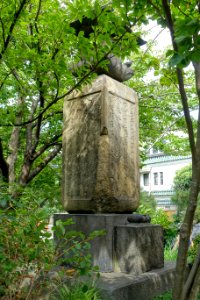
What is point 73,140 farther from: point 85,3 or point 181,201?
point 181,201

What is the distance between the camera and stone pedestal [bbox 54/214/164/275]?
12.0ft

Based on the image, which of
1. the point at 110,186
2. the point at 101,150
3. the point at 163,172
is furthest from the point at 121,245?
the point at 163,172

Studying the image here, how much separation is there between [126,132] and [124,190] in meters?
0.78

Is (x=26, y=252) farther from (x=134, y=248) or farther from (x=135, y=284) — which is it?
(x=134, y=248)

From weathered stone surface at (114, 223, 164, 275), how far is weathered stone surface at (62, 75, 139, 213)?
373 millimetres

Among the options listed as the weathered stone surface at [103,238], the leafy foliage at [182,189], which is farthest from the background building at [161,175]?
the weathered stone surface at [103,238]

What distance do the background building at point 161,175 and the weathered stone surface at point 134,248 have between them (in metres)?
23.0

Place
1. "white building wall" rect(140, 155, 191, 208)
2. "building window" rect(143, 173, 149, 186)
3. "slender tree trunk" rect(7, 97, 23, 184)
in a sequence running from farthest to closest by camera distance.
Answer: "building window" rect(143, 173, 149, 186)
"white building wall" rect(140, 155, 191, 208)
"slender tree trunk" rect(7, 97, 23, 184)

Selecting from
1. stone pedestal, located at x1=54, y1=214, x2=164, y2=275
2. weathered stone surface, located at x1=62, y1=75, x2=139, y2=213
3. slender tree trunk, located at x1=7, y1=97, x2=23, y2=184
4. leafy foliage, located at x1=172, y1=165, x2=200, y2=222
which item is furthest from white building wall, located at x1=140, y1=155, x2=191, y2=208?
stone pedestal, located at x1=54, y1=214, x2=164, y2=275

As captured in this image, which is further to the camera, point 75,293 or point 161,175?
point 161,175

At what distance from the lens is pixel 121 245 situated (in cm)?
370

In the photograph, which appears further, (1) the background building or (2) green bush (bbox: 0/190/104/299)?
(1) the background building

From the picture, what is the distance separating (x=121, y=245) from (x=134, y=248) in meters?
0.15

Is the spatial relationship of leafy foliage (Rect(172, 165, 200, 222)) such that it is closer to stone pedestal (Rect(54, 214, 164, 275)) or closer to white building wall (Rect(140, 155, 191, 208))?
white building wall (Rect(140, 155, 191, 208))
